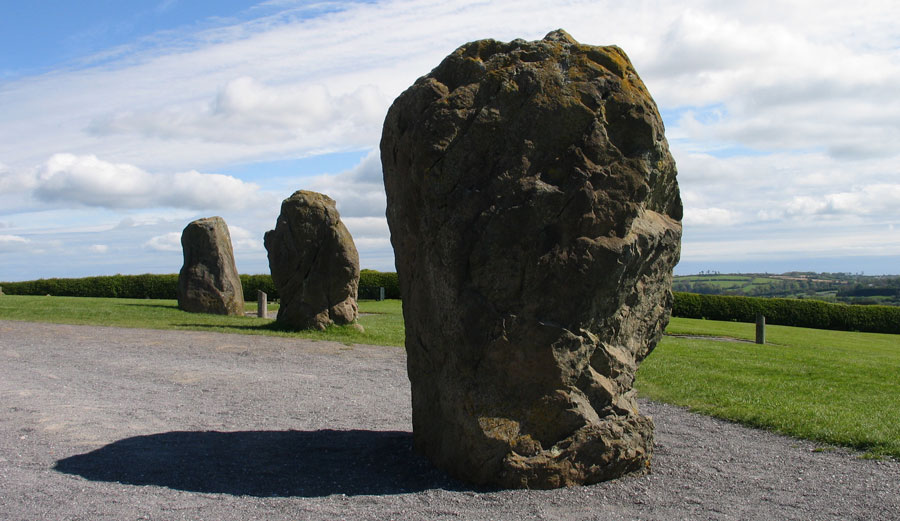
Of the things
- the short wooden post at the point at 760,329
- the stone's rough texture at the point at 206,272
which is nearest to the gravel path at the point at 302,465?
the stone's rough texture at the point at 206,272

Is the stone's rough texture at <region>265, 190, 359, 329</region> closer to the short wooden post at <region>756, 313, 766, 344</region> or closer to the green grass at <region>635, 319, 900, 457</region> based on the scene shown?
the green grass at <region>635, 319, 900, 457</region>

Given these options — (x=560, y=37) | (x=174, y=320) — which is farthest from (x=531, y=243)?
(x=174, y=320)

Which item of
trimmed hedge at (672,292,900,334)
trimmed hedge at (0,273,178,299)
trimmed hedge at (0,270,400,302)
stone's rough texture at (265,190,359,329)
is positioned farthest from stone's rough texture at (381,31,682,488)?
trimmed hedge at (0,273,178,299)

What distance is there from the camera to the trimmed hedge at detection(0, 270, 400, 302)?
39938mm

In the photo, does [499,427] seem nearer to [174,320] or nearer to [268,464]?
[268,464]

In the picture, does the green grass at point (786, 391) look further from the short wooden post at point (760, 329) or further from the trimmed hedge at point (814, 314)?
the trimmed hedge at point (814, 314)

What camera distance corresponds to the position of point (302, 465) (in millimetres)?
6738

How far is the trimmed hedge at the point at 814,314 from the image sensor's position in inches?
1433

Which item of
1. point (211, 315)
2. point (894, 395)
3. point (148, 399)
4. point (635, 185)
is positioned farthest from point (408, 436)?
point (211, 315)

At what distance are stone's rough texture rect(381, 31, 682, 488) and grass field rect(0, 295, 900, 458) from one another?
11.2 ft

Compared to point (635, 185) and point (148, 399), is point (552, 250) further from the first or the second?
point (148, 399)

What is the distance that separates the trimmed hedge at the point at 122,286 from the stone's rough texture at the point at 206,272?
16.1 metres

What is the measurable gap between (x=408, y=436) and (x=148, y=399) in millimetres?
4227

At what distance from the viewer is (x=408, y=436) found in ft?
25.4
